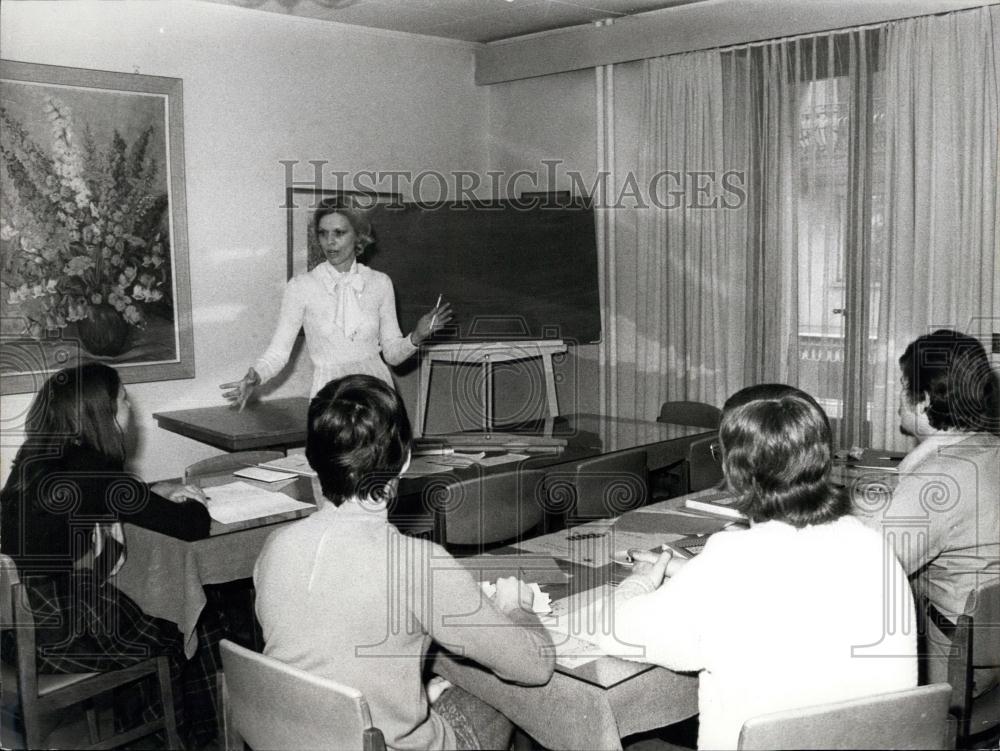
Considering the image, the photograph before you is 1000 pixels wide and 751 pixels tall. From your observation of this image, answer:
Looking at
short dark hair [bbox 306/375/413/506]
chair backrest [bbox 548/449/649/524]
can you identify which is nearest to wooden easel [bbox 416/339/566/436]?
chair backrest [bbox 548/449/649/524]

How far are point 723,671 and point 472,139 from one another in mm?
5043

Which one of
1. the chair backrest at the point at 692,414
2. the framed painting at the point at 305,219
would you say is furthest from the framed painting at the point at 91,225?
the chair backrest at the point at 692,414

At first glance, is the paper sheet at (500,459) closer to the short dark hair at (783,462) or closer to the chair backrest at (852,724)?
the short dark hair at (783,462)

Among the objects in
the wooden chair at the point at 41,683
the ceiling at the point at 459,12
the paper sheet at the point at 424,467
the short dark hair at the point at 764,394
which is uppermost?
the ceiling at the point at 459,12

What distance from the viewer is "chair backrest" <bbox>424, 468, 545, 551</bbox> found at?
2.86m

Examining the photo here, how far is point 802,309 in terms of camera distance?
4.94m

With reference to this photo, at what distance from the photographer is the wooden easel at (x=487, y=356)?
5.60 meters

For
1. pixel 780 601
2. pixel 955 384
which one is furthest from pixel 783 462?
pixel 955 384

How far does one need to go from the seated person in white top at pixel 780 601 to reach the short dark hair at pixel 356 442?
533 mm

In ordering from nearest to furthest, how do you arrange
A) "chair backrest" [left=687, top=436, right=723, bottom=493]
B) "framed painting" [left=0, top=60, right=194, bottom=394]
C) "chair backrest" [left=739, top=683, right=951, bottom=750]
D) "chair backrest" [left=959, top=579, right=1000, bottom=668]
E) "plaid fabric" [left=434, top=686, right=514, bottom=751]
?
1. "chair backrest" [left=739, top=683, right=951, bottom=750]
2. "plaid fabric" [left=434, top=686, right=514, bottom=751]
3. "chair backrest" [left=959, top=579, right=1000, bottom=668]
4. "chair backrest" [left=687, top=436, right=723, bottom=493]
5. "framed painting" [left=0, top=60, right=194, bottom=394]

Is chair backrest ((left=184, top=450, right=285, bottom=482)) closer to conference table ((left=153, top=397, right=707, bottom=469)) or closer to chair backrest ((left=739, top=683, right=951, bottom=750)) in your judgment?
conference table ((left=153, top=397, right=707, bottom=469))

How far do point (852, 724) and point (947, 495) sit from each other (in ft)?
3.84

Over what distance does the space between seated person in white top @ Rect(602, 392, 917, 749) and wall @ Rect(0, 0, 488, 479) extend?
11.2ft

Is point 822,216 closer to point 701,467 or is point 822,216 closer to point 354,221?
point 701,467
